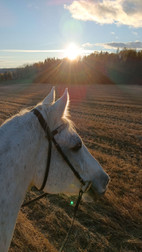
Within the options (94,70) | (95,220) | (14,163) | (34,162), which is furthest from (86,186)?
(94,70)

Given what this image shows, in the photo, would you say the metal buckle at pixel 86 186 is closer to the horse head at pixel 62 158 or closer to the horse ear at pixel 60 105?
the horse head at pixel 62 158

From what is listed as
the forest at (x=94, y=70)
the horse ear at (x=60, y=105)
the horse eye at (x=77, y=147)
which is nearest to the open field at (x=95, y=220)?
the horse eye at (x=77, y=147)

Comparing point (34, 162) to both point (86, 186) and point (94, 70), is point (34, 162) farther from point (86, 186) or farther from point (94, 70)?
point (94, 70)

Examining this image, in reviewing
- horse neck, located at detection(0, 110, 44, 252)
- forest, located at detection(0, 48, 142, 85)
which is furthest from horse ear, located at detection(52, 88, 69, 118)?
forest, located at detection(0, 48, 142, 85)

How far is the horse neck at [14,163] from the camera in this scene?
5.63 feet

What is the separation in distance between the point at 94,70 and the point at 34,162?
48.8 meters

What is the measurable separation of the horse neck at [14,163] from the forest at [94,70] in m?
41.7

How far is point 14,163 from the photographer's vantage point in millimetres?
1769

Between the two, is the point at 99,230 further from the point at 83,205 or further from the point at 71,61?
the point at 71,61

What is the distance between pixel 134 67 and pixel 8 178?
166 ft

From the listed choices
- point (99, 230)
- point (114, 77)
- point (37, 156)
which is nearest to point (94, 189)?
point (37, 156)

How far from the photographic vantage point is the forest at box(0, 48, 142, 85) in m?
44.8

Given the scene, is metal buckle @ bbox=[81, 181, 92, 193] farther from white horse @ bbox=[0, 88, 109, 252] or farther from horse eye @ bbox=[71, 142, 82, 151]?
horse eye @ bbox=[71, 142, 82, 151]

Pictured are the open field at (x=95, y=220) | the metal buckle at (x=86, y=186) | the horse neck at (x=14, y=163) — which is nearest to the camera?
the horse neck at (x=14, y=163)
